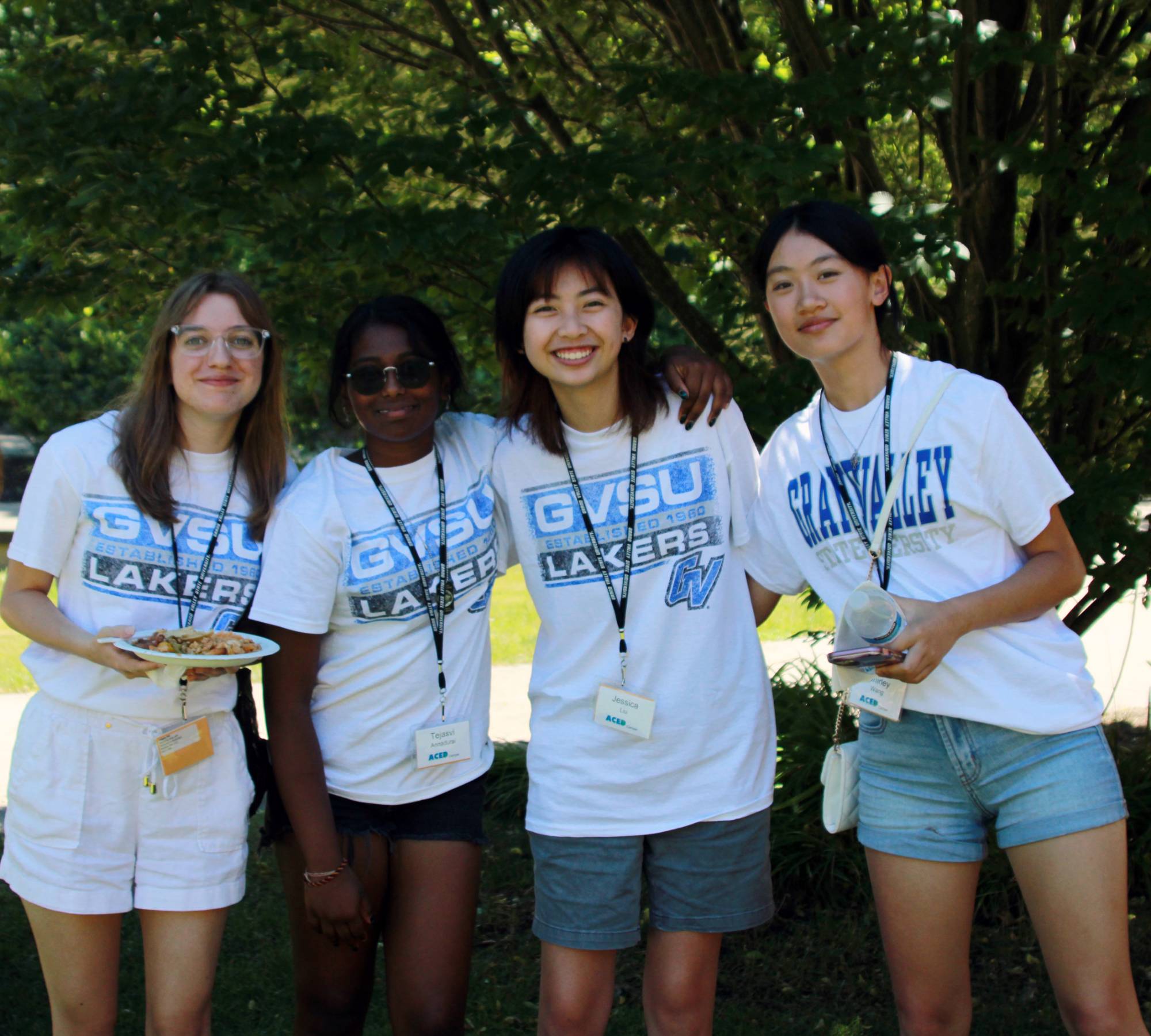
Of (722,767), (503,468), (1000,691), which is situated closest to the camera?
(1000,691)

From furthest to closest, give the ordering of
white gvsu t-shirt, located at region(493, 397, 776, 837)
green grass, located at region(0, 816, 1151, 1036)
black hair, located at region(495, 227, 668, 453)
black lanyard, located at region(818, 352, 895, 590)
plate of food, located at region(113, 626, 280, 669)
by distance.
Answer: green grass, located at region(0, 816, 1151, 1036) → black hair, located at region(495, 227, 668, 453) → white gvsu t-shirt, located at region(493, 397, 776, 837) → black lanyard, located at region(818, 352, 895, 590) → plate of food, located at region(113, 626, 280, 669)

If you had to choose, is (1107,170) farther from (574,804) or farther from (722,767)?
(574,804)

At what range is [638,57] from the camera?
5.50m

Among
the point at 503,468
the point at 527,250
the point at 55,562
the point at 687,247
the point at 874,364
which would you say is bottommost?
the point at 55,562

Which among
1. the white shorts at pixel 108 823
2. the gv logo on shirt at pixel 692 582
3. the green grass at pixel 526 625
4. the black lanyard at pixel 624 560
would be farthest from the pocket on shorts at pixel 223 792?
the green grass at pixel 526 625

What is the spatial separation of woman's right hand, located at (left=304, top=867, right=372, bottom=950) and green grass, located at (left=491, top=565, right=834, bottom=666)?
6143 millimetres

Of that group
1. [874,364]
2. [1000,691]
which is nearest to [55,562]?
[874,364]

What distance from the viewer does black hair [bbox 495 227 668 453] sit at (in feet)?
9.22

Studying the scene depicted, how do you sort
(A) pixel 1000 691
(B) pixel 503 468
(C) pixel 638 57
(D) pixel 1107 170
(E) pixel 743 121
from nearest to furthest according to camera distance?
(A) pixel 1000 691 → (B) pixel 503 468 → (D) pixel 1107 170 → (E) pixel 743 121 → (C) pixel 638 57

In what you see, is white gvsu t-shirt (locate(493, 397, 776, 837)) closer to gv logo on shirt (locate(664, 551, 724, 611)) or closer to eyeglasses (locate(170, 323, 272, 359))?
gv logo on shirt (locate(664, 551, 724, 611))

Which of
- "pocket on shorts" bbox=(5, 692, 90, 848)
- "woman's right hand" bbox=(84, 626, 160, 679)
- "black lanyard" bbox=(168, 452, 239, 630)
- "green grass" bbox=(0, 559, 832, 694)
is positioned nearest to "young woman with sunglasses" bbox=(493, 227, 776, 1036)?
"black lanyard" bbox=(168, 452, 239, 630)

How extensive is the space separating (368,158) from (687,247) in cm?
189

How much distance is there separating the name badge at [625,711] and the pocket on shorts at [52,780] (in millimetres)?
1163

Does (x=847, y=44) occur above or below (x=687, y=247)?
above
